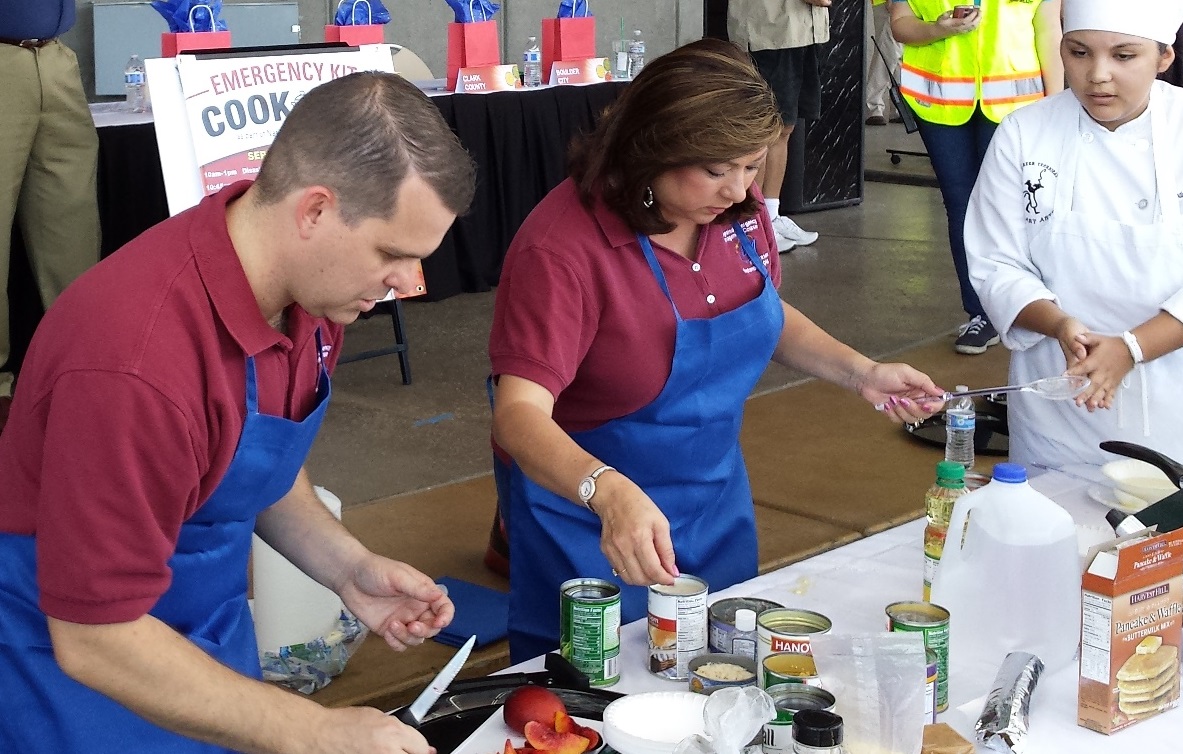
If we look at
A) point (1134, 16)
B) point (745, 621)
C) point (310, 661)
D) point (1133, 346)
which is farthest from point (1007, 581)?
point (310, 661)

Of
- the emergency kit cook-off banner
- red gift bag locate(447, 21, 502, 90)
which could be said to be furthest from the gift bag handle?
red gift bag locate(447, 21, 502, 90)

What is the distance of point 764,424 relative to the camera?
16.0 feet

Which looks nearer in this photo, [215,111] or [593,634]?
[593,634]

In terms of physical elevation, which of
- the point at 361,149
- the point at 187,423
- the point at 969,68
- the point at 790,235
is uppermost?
the point at 361,149

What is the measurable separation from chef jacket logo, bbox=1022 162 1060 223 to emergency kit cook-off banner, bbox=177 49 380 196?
7.93ft

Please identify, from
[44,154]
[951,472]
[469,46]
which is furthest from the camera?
[469,46]

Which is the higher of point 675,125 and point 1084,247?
point 675,125

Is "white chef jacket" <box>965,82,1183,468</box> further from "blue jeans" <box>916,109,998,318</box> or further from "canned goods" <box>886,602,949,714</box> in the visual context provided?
"blue jeans" <box>916,109,998,318</box>

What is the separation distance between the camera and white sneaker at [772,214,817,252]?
7.45m

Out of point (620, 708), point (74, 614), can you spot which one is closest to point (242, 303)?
point (74, 614)

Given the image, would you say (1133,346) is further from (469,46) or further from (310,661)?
(469,46)

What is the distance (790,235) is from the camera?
7578 mm

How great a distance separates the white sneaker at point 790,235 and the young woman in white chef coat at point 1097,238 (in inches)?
186

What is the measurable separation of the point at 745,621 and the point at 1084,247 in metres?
1.26
